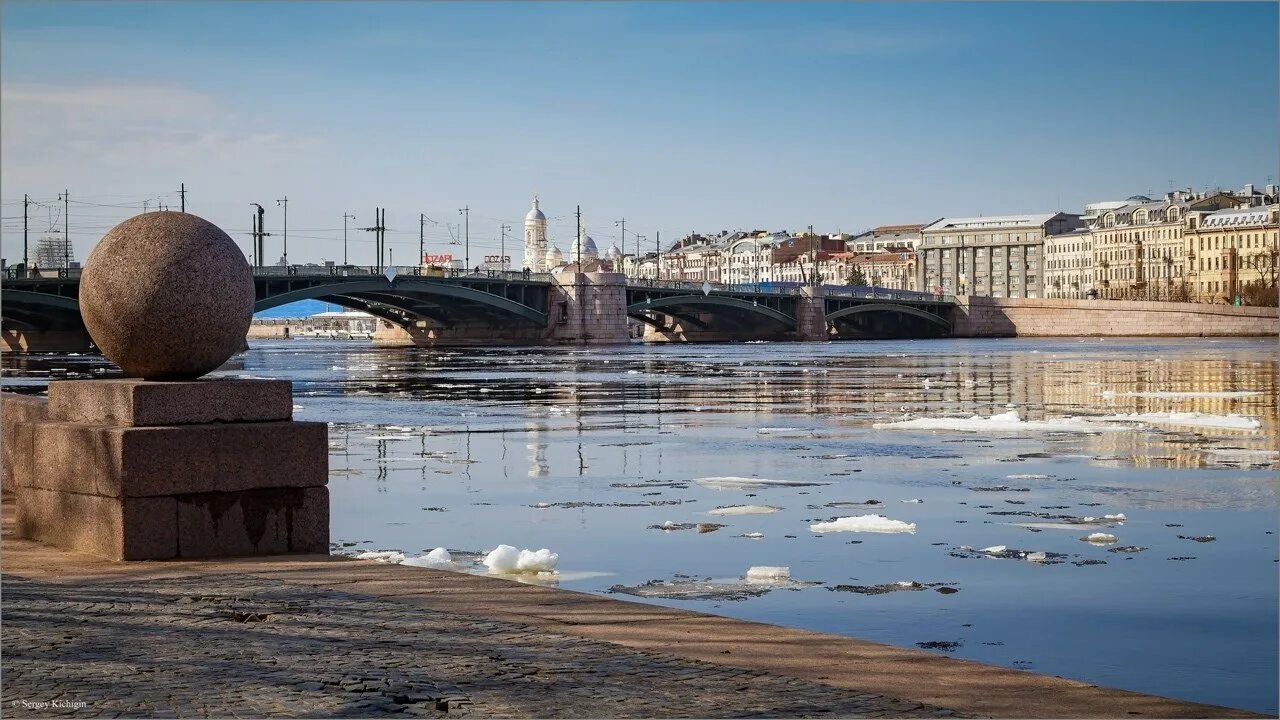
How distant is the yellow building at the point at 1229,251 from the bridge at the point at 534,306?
3236cm

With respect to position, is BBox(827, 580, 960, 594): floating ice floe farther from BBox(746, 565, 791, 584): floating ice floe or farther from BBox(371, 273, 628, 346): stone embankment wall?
BBox(371, 273, 628, 346): stone embankment wall

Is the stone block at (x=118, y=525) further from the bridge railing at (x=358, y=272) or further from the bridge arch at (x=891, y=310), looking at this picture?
the bridge arch at (x=891, y=310)

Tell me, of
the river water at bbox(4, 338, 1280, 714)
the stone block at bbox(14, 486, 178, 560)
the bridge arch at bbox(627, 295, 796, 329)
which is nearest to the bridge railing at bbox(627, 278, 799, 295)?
the bridge arch at bbox(627, 295, 796, 329)

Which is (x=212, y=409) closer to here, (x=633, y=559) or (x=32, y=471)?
(x=32, y=471)

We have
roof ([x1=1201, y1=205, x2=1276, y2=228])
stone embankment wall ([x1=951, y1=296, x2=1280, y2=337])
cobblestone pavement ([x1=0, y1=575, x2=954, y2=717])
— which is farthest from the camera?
roof ([x1=1201, y1=205, x2=1276, y2=228])

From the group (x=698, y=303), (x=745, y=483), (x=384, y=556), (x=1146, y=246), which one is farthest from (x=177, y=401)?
(x=1146, y=246)

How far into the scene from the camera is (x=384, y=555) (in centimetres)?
888

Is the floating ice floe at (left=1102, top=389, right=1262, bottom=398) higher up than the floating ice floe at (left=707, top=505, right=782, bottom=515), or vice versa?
the floating ice floe at (left=1102, top=389, right=1262, bottom=398)

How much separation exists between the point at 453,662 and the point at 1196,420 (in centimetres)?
1576

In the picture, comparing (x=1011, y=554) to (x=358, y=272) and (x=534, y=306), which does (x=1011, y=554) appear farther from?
(x=534, y=306)

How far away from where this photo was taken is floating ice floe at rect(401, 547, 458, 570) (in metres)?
8.51

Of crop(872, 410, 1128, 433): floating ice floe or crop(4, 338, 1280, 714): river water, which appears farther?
crop(872, 410, 1128, 433): floating ice floe

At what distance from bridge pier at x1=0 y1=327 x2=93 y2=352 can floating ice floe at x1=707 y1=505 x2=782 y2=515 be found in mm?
73920

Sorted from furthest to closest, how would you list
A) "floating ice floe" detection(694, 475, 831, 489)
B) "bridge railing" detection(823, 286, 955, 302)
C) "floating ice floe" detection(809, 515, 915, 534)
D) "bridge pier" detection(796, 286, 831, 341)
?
"bridge railing" detection(823, 286, 955, 302), "bridge pier" detection(796, 286, 831, 341), "floating ice floe" detection(694, 475, 831, 489), "floating ice floe" detection(809, 515, 915, 534)
